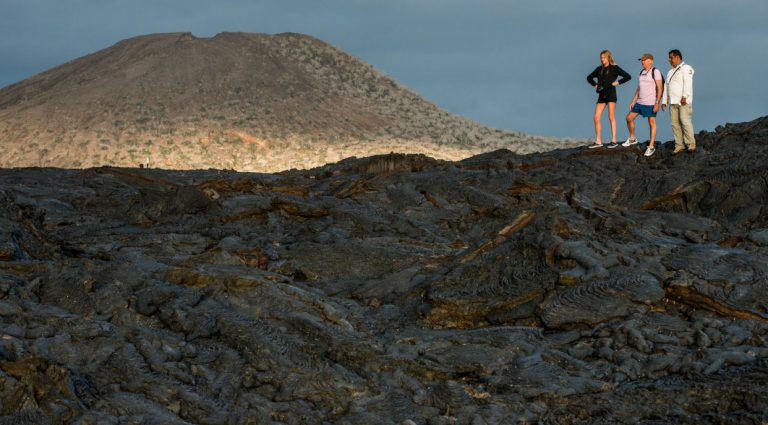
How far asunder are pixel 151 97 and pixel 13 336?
30.1m

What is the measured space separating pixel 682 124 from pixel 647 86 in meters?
0.99

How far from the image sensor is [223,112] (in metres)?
34.6

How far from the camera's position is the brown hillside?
3116 cm

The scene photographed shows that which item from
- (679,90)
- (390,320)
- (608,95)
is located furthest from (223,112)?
(390,320)

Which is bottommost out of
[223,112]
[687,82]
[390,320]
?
[390,320]

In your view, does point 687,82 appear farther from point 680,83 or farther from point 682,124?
point 682,124

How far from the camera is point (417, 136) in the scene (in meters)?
35.7

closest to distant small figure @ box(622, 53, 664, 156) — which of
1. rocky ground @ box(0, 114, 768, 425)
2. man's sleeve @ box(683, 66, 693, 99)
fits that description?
man's sleeve @ box(683, 66, 693, 99)

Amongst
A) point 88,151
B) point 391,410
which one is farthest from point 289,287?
point 88,151

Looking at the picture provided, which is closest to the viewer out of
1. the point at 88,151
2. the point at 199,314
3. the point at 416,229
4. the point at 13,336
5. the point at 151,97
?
the point at 13,336

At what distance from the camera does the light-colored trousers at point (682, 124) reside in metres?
14.0

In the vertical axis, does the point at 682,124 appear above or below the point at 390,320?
above

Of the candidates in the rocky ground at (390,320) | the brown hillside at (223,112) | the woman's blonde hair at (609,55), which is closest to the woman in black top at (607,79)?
the woman's blonde hair at (609,55)

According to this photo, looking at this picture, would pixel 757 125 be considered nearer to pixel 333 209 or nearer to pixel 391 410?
pixel 333 209
